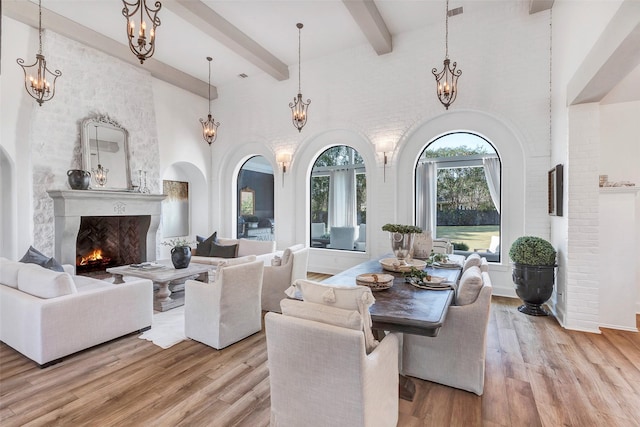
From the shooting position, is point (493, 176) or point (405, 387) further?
point (493, 176)

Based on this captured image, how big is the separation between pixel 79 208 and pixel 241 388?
4682 mm

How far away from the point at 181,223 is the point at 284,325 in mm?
7054

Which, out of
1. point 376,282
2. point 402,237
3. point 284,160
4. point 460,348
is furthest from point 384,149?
point 460,348

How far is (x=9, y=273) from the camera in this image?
337cm

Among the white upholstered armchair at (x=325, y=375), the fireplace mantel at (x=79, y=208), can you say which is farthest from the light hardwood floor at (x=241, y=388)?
the fireplace mantel at (x=79, y=208)

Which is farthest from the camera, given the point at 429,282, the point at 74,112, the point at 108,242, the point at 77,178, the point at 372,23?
the point at 108,242

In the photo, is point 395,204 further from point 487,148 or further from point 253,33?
point 253,33

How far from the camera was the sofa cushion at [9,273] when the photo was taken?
3.33m

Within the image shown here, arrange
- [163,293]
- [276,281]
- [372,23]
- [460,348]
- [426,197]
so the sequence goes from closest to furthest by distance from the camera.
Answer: [460,348]
[276,281]
[163,293]
[372,23]
[426,197]

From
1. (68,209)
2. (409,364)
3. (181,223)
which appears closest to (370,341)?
(409,364)

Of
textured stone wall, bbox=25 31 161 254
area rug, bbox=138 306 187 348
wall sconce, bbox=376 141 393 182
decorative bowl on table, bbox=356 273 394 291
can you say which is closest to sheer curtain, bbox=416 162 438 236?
wall sconce, bbox=376 141 393 182

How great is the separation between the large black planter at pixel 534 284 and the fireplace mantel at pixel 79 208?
6489mm

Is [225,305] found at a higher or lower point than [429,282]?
lower

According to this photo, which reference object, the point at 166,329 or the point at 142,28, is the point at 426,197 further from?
the point at 142,28
